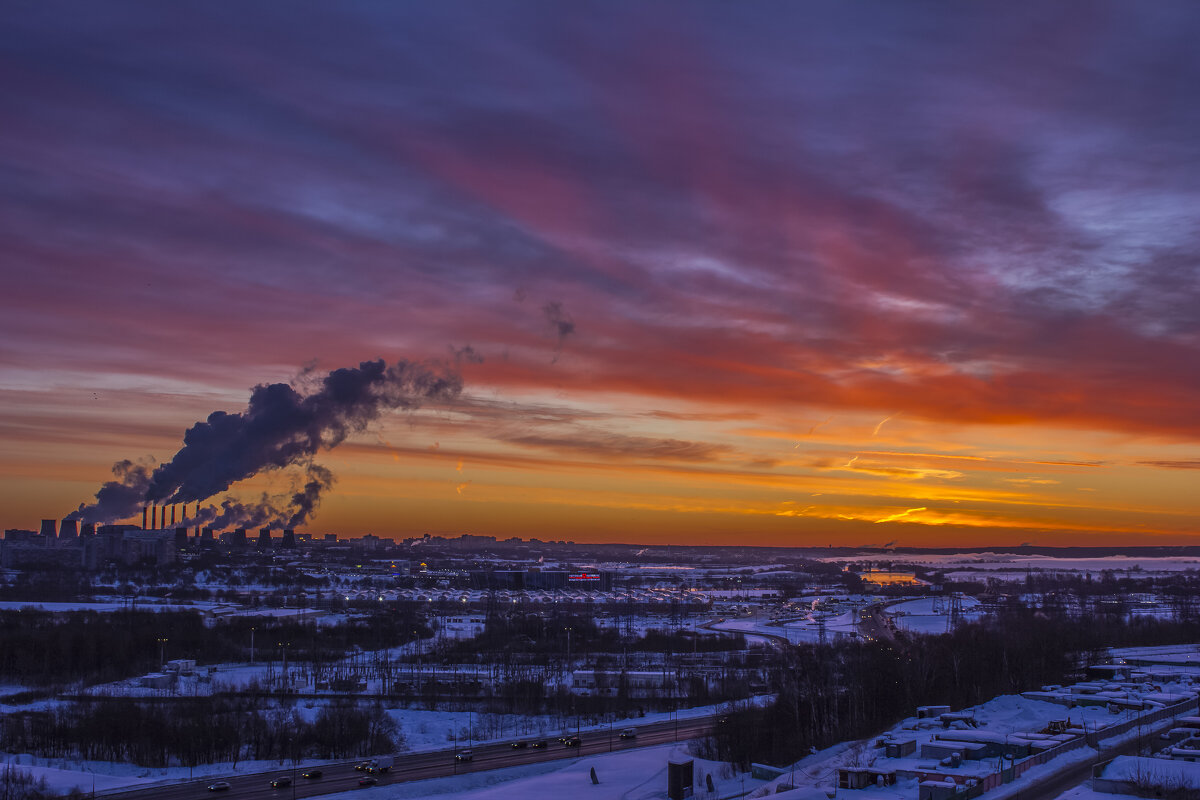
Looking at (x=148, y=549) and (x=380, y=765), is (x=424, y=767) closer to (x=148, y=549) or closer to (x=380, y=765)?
(x=380, y=765)

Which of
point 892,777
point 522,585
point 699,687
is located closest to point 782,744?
point 892,777

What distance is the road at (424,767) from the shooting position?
34.2 metres

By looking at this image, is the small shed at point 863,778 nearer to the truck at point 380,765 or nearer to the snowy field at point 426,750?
the snowy field at point 426,750

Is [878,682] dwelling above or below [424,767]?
above

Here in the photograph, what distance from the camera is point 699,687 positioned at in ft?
175

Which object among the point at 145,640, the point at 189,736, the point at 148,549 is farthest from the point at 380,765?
the point at 148,549

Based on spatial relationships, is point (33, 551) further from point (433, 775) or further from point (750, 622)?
point (433, 775)

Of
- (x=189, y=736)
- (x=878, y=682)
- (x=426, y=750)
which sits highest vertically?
(x=878, y=682)

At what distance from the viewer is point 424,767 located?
3831cm

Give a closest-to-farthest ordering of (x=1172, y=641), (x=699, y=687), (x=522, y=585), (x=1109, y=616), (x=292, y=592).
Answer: (x=699, y=687)
(x=1172, y=641)
(x=1109, y=616)
(x=292, y=592)
(x=522, y=585)

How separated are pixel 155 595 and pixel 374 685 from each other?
68.8 m

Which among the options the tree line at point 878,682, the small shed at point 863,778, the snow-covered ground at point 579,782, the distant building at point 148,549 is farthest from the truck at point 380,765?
the distant building at point 148,549

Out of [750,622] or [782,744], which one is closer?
[782,744]

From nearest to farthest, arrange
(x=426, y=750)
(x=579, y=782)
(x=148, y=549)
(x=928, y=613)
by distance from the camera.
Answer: (x=579, y=782) < (x=426, y=750) < (x=928, y=613) < (x=148, y=549)
